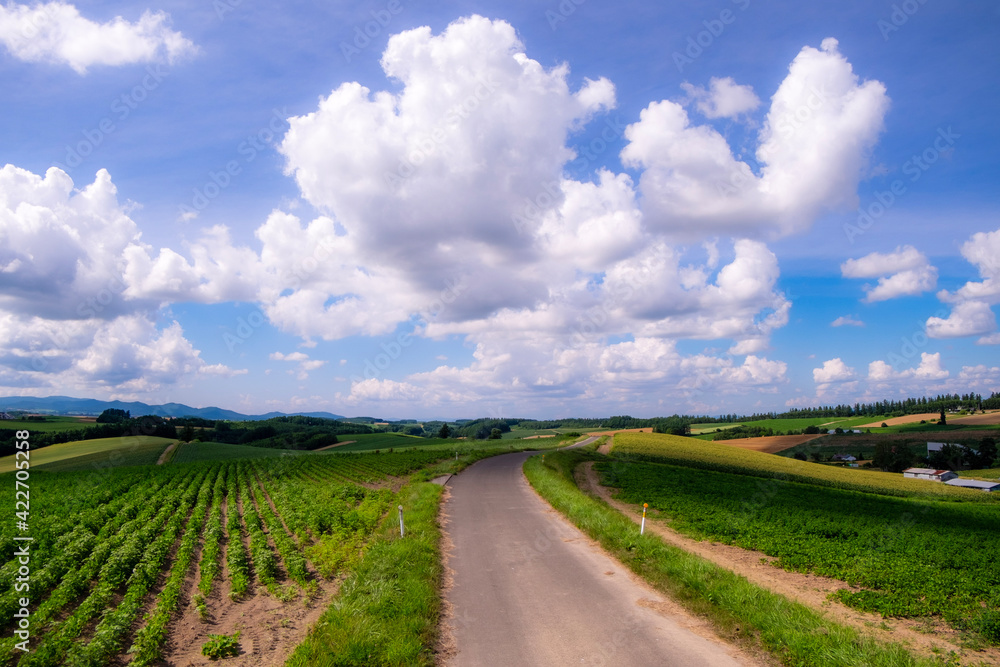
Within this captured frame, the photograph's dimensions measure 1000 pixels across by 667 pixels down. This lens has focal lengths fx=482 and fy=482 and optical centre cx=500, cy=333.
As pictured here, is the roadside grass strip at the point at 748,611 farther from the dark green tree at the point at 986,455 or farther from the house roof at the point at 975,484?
the dark green tree at the point at 986,455

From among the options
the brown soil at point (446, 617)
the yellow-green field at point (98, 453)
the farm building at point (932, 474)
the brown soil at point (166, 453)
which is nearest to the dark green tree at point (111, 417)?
the yellow-green field at point (98, 453)

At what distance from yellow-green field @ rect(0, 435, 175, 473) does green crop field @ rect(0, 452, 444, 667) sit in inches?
2061

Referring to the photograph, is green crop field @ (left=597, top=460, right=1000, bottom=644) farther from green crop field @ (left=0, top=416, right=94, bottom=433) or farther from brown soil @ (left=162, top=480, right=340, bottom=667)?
green crop field @ (left=0, top=416, right=94, bottom=433)

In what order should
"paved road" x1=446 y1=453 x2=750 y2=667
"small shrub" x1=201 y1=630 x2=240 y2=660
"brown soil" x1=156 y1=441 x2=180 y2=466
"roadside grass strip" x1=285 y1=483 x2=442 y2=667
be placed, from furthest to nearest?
"brown soil" x1=156 y1=441 x2=180 y2=466
"small shrub" x1=201 y1=630 x2=240 y2=660
"paved road" x1=446 y1=453 x2=750 y2=667
"roadside grass strip" x1=285 y1=483 x2=442 y2=667

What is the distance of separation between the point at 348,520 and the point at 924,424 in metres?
156

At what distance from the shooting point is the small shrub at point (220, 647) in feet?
32.4

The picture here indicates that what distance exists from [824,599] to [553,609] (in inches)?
291

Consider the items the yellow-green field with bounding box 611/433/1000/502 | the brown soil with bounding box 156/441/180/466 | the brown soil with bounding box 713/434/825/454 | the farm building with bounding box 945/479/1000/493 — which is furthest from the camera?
the brown soil with bounding box 713/434/825/454

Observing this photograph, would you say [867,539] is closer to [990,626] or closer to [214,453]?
[990,626]

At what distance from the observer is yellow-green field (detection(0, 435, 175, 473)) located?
72.6 metres

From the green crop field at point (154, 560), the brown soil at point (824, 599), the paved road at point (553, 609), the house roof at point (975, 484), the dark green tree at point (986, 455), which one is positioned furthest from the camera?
the dark green tree at point (986, 455)

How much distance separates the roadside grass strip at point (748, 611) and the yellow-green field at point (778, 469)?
4393 cm

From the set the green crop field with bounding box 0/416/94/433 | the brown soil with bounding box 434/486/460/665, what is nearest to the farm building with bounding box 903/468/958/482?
the brown soil with bounding box 434/486/460/665

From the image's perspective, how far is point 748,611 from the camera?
9.98 metres
